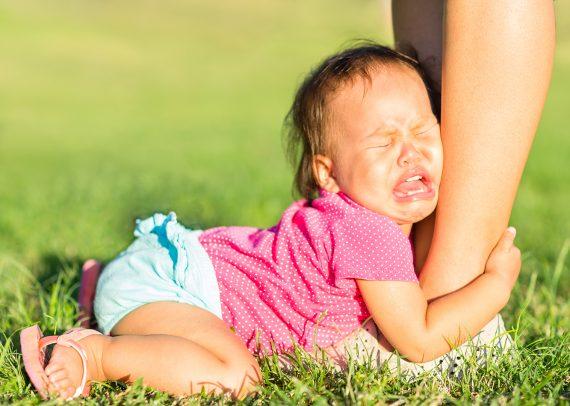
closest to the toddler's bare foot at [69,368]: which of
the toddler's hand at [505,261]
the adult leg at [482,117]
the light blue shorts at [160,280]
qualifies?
the light blue shorts at [160,280]

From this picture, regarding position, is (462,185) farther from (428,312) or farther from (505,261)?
(428,312)

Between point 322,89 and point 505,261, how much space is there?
0.87m

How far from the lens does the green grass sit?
243 cm

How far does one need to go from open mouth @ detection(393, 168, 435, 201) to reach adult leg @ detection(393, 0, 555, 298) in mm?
67

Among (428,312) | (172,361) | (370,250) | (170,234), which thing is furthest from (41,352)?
(428,312)

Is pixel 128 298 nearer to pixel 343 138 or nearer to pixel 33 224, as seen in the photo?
pixel 343 138

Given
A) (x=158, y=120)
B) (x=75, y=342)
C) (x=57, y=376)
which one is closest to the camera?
(x=57, y=376)

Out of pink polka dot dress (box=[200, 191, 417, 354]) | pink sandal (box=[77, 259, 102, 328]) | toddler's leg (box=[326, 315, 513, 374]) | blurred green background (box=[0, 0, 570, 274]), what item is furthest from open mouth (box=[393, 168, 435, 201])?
pink sandal (box=[77, 259, 102, 328])

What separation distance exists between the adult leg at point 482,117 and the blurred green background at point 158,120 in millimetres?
1013

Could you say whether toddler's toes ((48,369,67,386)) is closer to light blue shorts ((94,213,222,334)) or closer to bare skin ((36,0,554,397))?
bare skin ((36,0,554,397))

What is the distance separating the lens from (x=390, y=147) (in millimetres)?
2670

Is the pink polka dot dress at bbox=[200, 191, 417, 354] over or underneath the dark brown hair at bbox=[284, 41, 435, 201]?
underneath

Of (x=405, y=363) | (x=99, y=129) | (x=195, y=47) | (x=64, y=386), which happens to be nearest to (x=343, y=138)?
(x=405, y=363)

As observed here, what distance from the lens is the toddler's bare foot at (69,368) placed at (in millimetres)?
2309
